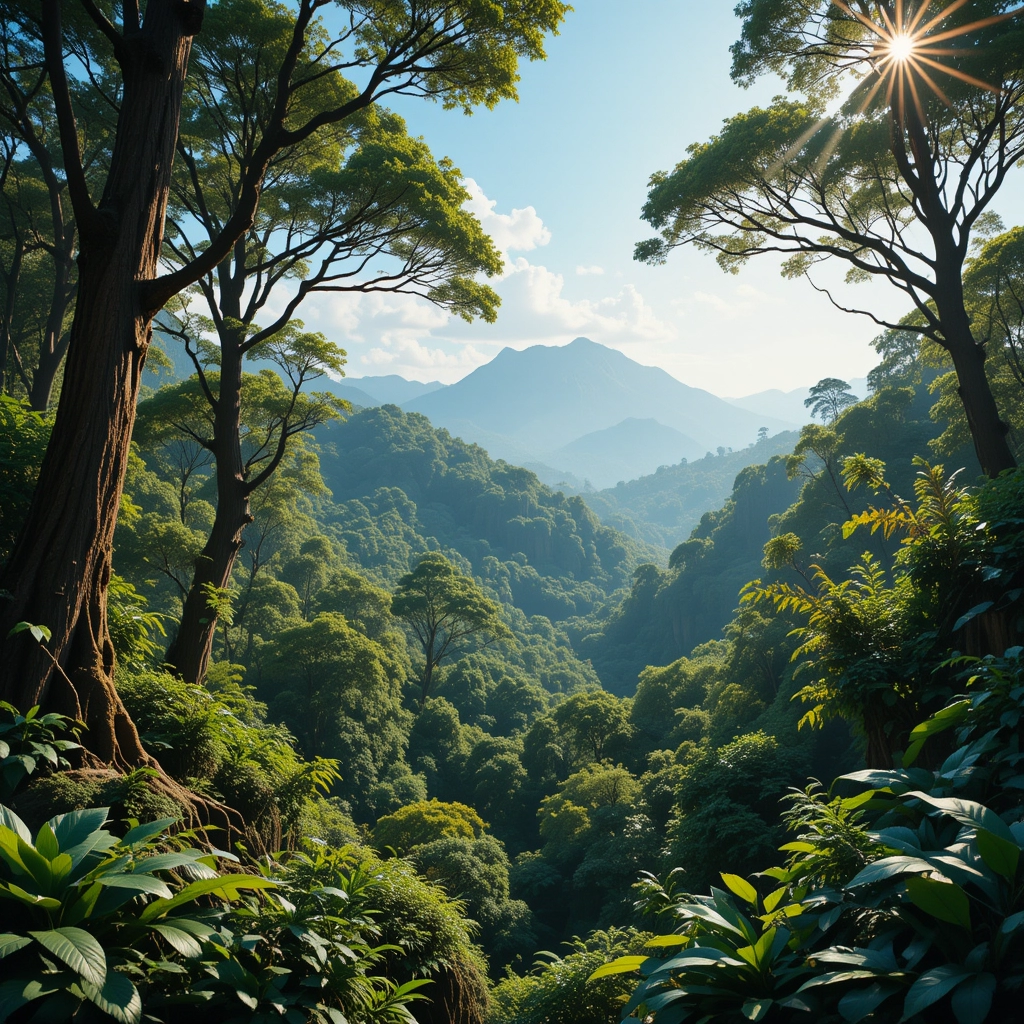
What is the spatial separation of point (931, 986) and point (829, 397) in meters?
59.6

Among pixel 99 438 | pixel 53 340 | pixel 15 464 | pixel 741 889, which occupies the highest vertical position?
pixel 53 340

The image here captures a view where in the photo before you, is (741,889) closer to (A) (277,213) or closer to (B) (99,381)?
(B) (99,381)

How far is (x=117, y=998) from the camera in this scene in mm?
1524

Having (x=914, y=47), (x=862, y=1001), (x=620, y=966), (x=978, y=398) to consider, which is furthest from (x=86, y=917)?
(x=914, y=47)

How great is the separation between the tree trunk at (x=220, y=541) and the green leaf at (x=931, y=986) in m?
5.18

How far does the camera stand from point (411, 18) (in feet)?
17.2

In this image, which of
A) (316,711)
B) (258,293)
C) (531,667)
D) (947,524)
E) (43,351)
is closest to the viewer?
(947,524)

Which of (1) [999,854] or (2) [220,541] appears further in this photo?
(2) [220,541]

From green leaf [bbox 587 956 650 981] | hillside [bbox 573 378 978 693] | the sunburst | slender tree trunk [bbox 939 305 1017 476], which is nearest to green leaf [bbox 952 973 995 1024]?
green leaf [bbox 587 956 650 981]

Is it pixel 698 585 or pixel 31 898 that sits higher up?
pixel 31 898

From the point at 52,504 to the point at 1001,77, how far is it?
31.2 ft

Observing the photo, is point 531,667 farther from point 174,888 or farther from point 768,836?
point 174,888

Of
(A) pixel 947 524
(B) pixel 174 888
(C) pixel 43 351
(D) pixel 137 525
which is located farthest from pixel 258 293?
(D) pixel 137 525

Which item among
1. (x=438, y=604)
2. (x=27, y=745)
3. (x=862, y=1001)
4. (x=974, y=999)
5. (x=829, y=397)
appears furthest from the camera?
(x=829, y=397)
